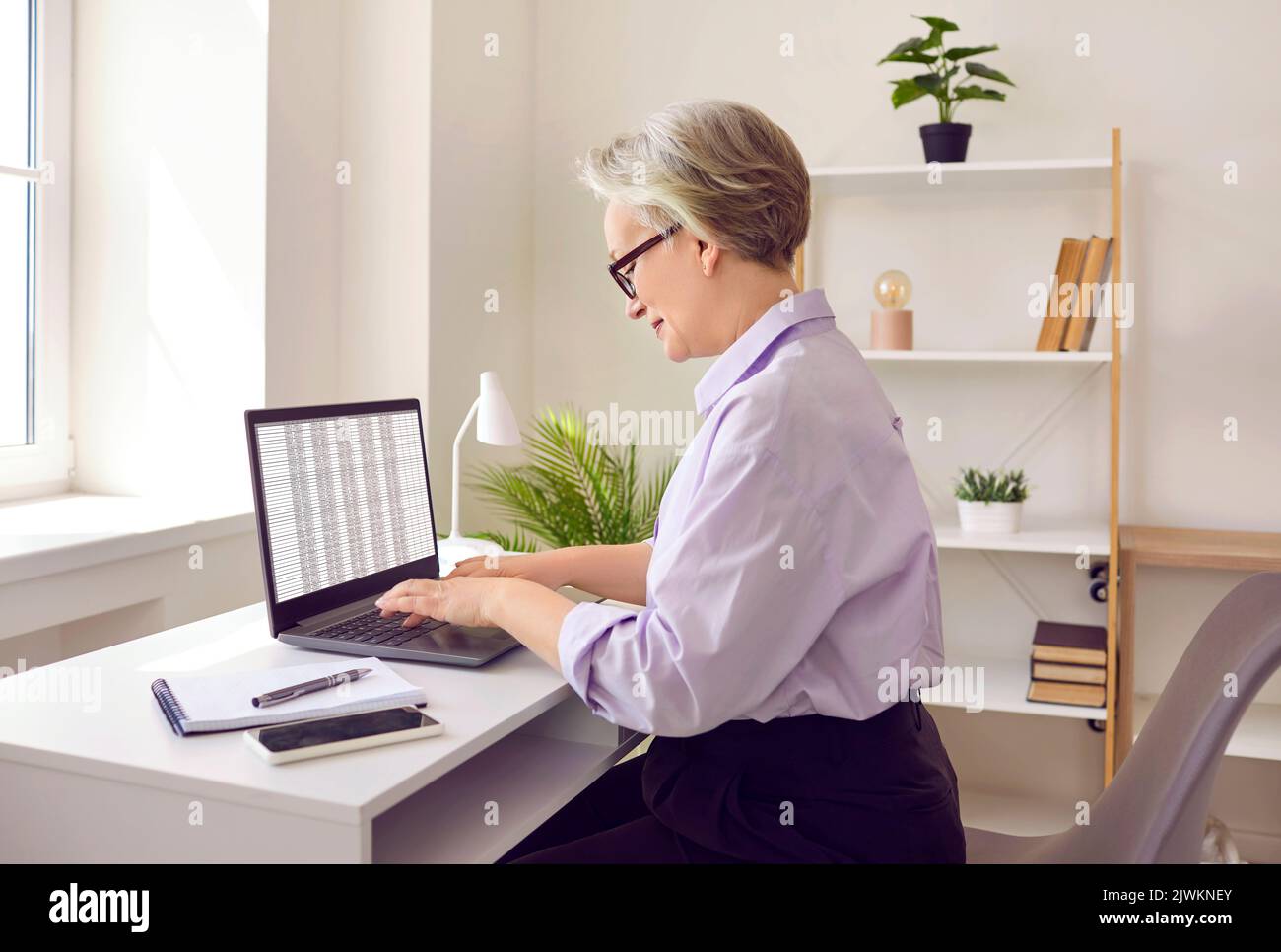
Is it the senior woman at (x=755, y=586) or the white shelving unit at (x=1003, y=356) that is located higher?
the white shelving unit at (x=1003, y=356)

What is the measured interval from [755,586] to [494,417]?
1082 mm

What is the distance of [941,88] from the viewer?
275cm

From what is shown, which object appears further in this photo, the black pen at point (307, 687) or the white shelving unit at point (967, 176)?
the white shelving unit at point (967, 176)

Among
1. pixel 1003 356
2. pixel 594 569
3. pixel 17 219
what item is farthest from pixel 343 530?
pixel 1003 356

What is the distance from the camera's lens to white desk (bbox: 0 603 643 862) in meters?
1.03

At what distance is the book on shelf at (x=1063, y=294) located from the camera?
270 cm

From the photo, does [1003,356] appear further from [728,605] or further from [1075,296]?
[728,605]

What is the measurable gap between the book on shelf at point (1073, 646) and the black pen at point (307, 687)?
184cm

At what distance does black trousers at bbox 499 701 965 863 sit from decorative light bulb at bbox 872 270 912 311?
5.75 ft

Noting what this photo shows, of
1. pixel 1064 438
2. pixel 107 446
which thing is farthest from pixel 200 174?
pixel 1064 438

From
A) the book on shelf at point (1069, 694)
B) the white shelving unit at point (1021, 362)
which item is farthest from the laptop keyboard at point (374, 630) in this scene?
the book on shelf at point (1069, 694)

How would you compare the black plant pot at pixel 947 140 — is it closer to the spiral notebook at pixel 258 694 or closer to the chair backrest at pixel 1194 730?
the chair backrest at pixel 1194 730

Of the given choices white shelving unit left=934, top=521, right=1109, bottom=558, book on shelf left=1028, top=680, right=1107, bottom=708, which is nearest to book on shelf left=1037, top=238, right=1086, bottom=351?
white shelving unit left=934, top=521, right=1109, bottom=558

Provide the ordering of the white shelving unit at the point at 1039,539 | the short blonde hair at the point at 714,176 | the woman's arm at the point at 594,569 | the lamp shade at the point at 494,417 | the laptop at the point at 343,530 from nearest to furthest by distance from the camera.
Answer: the short blonde hair at the point at 714,176 → the laptop at the point at 343,530 → the woman's arm at the point at 594,569 → the lamp shade at the point at 494,417 → the white shelving unit at the point at 1039,539
